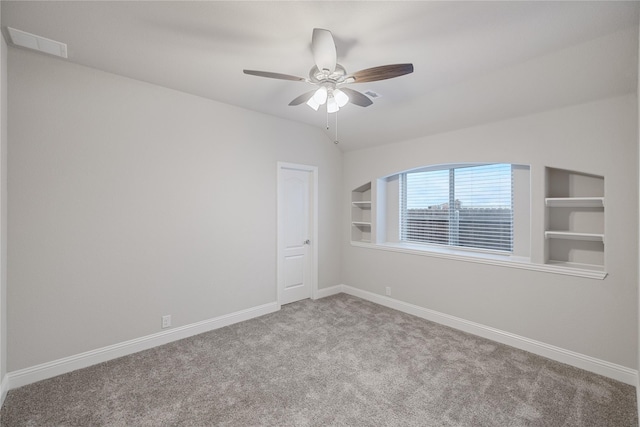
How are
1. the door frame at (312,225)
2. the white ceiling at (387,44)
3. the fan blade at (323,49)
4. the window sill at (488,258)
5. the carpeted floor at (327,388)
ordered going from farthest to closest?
the door frame at (312,225), the window sill at (488,258), the carpeted floor at (327,388), the white ceiling at (387,44), the fan blade at (323,49)

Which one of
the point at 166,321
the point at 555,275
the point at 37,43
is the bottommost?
the point at 166,321

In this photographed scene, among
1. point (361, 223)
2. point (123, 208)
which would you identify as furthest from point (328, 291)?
point (123, 208)

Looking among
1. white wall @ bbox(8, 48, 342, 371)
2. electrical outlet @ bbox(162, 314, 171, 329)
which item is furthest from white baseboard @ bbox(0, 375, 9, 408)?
electrical outlet @ bbox(162, 314, 171, 329)

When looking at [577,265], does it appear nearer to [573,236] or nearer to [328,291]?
[573,236]

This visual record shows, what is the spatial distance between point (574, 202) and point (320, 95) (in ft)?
8.83

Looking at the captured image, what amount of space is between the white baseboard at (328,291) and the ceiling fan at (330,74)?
306cm

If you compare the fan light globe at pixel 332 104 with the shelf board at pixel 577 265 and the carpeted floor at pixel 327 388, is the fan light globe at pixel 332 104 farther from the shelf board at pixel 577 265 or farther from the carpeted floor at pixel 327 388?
the shelf board at pixel 577 265

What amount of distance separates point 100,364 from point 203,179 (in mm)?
2039

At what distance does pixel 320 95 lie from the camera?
221 centimetres

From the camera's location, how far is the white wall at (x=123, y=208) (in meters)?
2.36

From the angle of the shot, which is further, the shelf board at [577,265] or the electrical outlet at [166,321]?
the electrical outlet at [166,321]

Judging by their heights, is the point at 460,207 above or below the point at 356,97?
below

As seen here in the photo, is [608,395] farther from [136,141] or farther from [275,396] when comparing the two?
[136,141]

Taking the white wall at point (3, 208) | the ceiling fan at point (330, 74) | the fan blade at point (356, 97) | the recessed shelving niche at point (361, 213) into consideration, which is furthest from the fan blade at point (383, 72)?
the recessed shelving niche at point (361, 213)
